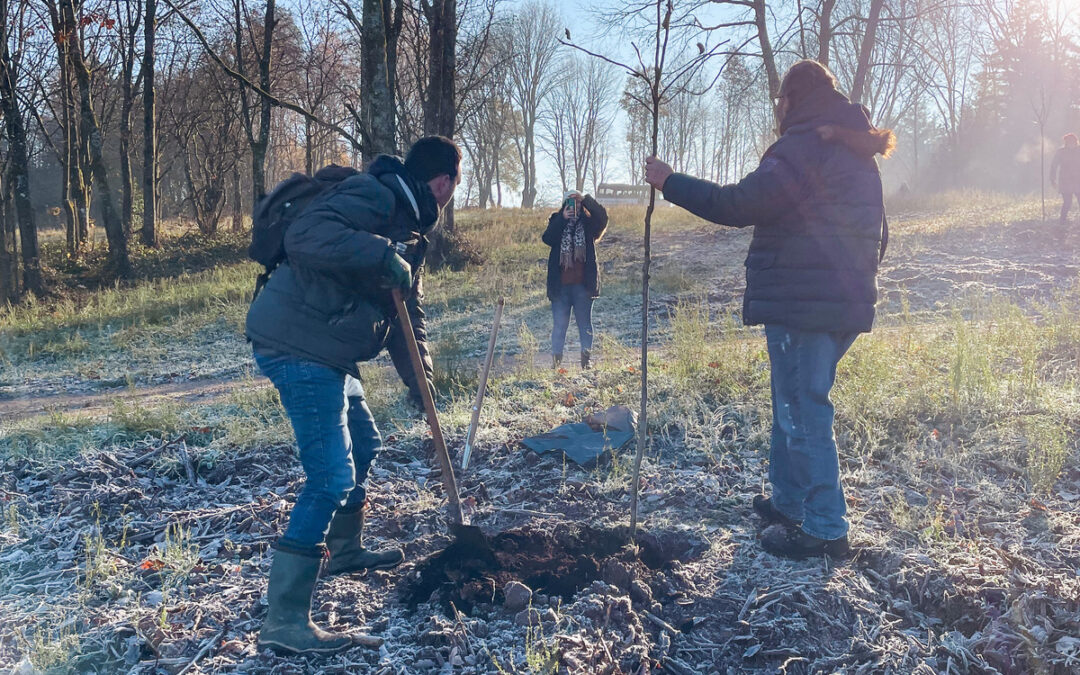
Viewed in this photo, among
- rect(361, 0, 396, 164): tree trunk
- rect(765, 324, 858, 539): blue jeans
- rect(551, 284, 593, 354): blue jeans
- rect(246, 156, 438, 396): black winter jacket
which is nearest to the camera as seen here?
rect(246, 156, 438, 396): black winter jacket

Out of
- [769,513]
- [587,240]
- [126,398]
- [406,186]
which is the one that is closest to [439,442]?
[406,186]

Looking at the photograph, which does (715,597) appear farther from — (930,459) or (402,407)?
(402,407)

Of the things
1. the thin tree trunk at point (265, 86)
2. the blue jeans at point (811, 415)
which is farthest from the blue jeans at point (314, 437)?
the thin tree trunk at point (265, 86)

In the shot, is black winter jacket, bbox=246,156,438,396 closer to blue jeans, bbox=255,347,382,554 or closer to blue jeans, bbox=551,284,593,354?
blue jeans, bbox=255,347,382,554

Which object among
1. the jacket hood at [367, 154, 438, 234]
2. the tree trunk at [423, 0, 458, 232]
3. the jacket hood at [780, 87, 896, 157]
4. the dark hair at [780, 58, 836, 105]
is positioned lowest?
the jacket hood at [367, 154, 438, 234]

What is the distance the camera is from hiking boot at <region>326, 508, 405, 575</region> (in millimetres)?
3189

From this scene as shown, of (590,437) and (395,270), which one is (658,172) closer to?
(395,270)

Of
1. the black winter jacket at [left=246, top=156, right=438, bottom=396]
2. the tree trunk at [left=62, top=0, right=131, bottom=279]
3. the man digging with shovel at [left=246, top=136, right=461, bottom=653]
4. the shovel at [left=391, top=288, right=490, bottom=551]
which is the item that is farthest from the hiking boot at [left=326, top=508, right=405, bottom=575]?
the tree trunk at [left=62, top=0, right=131, bottom=279]

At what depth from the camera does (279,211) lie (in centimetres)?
265

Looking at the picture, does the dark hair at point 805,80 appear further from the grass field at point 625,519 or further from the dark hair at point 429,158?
the grass field at point 625,519

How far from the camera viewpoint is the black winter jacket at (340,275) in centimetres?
246

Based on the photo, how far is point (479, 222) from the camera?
975 inches

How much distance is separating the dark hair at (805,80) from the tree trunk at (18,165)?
14827mm

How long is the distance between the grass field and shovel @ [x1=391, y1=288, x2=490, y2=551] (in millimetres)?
248
